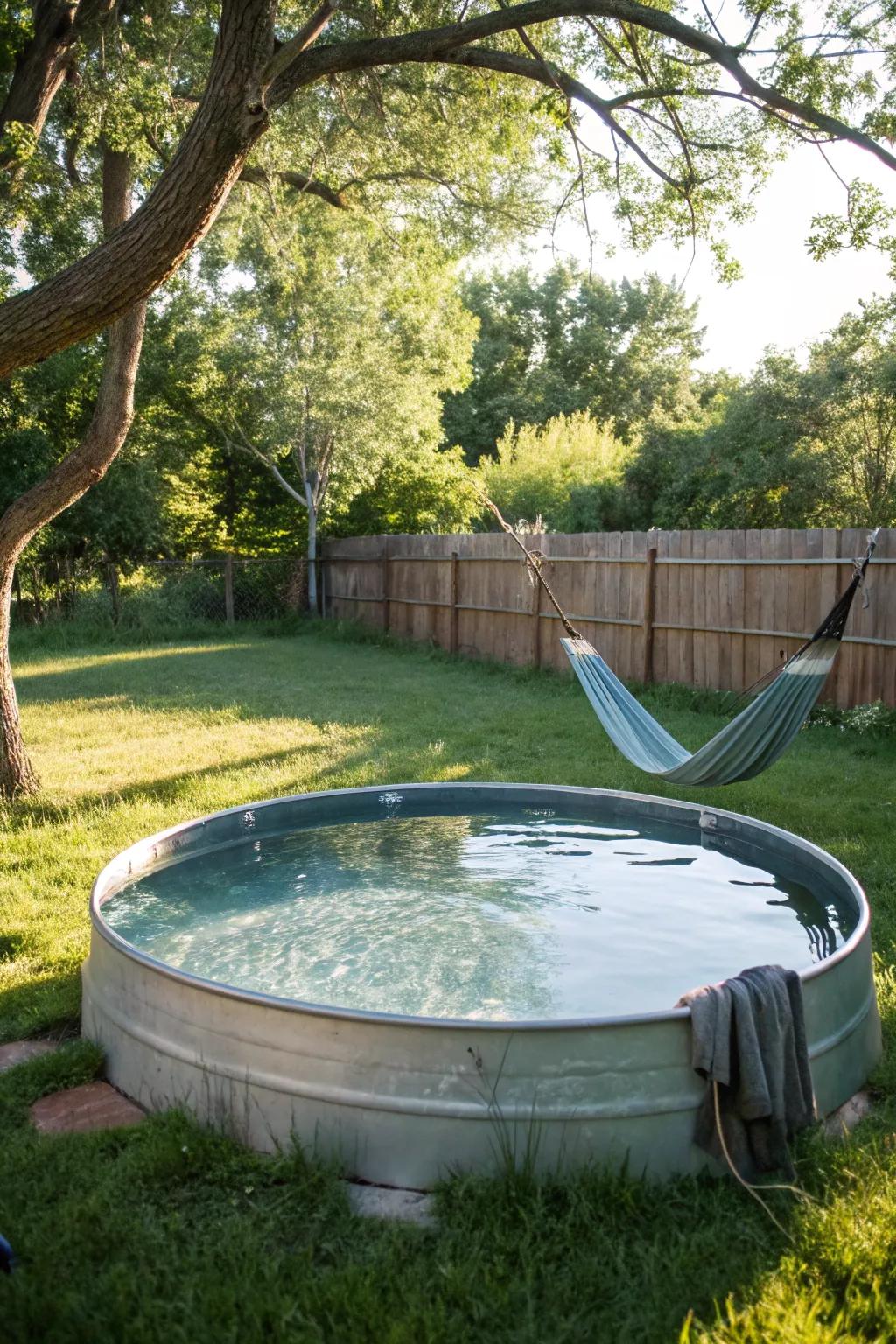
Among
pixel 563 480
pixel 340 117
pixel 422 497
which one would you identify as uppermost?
pixel 340 117

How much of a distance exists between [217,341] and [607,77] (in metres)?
11.0

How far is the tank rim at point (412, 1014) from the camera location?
2.32 metres

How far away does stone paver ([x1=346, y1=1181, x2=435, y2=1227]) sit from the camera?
2236 mm

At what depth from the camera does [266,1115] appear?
2494 millimetres

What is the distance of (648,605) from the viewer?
9609 mm

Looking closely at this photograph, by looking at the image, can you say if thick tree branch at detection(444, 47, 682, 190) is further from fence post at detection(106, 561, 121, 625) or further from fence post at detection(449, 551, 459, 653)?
fence post at detection(106, 561, 121, 625)

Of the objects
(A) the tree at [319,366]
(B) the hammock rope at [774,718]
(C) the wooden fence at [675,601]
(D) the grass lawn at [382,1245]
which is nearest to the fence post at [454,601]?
(C) the wooden fence at [675,601]

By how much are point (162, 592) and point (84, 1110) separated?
1465 cm

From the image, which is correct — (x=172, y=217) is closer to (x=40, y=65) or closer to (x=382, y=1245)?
(x=40, y=65)

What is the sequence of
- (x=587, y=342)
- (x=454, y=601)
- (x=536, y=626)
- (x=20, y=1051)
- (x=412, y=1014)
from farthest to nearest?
(x=587, y=342), (x=454, y=601), (x=536, y=626), (x=20, y=1051), (x=412, y=1014)

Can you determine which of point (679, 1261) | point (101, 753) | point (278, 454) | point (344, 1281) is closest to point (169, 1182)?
point (344, 1281)

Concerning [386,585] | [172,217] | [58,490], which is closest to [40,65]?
[58,490]

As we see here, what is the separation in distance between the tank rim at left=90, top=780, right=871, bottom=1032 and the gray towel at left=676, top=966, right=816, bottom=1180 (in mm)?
79

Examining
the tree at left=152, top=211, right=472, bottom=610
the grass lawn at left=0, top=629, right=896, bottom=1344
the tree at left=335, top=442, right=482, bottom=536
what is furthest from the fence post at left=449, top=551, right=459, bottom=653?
the grass lawn at left=0, top=629, right=896, bottom=1344
